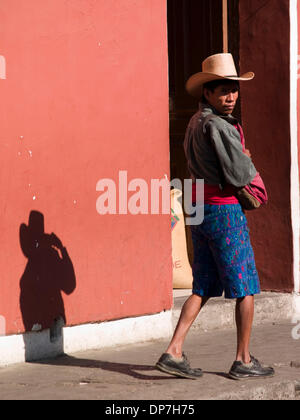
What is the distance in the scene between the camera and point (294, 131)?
9000 mm

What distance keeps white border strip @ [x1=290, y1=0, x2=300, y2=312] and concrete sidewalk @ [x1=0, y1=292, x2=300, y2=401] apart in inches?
61.7

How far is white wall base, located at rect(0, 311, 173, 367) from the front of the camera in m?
6.52

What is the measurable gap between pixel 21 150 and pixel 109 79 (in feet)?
3.32

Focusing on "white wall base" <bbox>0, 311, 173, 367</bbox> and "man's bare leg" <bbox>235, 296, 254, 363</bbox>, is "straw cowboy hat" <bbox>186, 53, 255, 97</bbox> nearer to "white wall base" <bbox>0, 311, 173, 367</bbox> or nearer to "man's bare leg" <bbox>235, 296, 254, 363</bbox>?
"man's bare leg" <bbox>235, 296, 254, 363</bbox>

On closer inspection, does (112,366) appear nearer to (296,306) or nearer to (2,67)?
(2,67)

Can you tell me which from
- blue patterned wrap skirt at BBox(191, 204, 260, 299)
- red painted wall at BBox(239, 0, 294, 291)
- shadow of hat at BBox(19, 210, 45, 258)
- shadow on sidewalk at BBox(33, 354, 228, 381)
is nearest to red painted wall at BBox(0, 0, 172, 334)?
shadow of hat at BBox(19, 210, 45, 258)

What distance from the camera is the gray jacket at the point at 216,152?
5777 mm

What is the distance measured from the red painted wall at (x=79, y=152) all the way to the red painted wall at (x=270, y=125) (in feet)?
5.51

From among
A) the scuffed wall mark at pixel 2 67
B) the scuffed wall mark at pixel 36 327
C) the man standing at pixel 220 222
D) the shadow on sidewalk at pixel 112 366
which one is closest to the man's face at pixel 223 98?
the man standing at pixel 220 222

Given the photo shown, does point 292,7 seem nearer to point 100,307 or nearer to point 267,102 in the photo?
point 267,102

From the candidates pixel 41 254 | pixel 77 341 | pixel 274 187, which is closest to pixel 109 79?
pixel 41 254

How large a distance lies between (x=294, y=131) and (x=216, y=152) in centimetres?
336

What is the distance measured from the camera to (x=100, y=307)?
7121 millimetres

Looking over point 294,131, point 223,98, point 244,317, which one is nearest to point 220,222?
point 244,317
